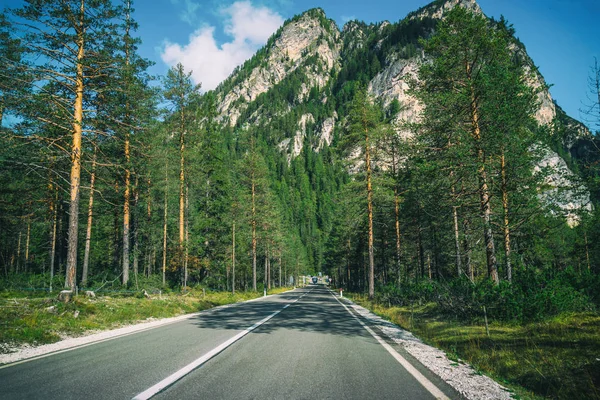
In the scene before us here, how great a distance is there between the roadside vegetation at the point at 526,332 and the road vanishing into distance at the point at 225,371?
1.72m

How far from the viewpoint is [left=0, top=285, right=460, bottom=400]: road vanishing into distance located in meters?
3.81

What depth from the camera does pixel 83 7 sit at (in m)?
13.0

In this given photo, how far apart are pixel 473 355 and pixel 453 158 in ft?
27.0

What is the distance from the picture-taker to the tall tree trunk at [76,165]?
12.3 meters

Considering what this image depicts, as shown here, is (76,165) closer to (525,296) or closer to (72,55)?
(72,55)

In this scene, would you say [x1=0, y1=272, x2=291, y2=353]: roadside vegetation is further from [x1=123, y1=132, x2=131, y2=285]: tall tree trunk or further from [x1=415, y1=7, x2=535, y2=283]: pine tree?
[x1=415, y1=7, x2=535, y2=283]: pine tree

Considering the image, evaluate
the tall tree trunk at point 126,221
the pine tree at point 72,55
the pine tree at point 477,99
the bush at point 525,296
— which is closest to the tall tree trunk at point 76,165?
the pine tree at point 72,55

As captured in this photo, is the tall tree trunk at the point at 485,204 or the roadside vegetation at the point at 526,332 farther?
the tall tree trunk at the point at 485,204

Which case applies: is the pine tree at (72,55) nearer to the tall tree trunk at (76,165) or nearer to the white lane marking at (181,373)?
the tall tree trunk at (76,165)

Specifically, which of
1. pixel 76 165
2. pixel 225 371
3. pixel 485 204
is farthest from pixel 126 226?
pixel 485 204

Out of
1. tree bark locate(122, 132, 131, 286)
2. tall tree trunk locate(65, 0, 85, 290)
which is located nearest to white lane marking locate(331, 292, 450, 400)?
tall tree trunk locate(65, 0, 85, 290)

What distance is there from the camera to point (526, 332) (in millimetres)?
8797

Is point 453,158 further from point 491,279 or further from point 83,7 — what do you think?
point 83,7

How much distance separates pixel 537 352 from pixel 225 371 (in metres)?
6.67
